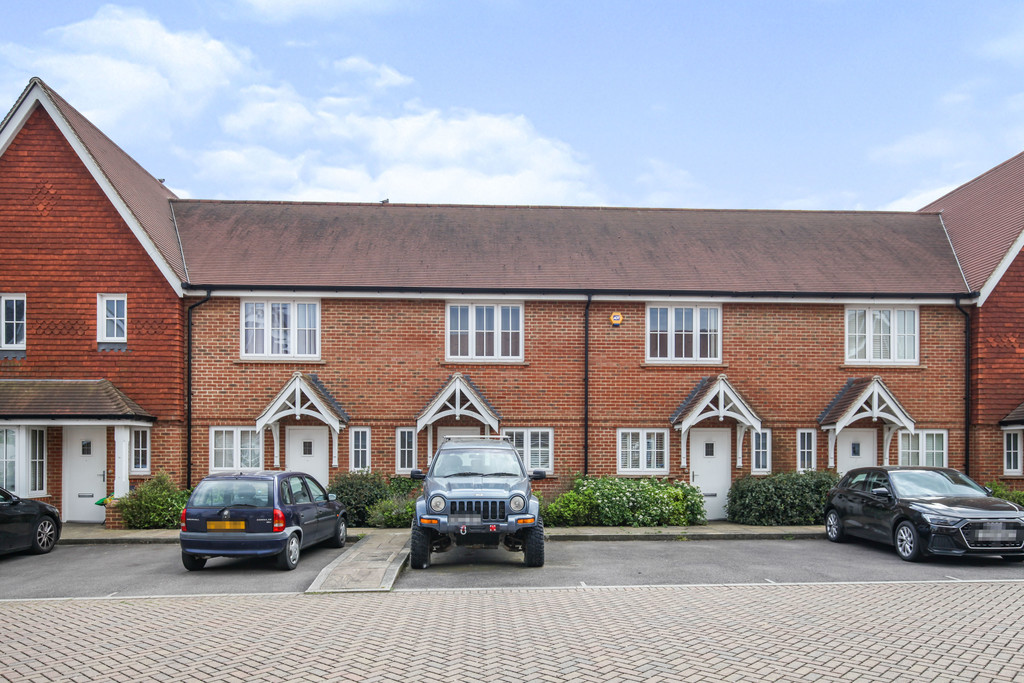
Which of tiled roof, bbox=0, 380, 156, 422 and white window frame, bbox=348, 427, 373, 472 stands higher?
tiled roof, bbox=0, 380, 156, 422

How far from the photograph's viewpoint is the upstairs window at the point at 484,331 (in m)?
18.2

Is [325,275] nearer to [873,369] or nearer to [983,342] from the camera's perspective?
[873,369]

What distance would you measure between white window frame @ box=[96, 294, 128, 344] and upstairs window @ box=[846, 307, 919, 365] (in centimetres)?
1652

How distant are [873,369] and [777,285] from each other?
303 centimetres

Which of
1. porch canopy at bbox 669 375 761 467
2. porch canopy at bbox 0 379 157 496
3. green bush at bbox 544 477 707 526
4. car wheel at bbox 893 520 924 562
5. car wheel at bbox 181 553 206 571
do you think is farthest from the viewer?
porch canopy at bbox 669 375 761 467

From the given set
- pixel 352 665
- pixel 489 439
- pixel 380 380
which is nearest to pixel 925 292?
pixel 489 439

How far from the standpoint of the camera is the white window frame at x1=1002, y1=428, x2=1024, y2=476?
1831 cm

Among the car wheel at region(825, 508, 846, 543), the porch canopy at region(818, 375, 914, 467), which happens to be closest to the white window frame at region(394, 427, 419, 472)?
the car wheel at region(825, 508, 846, 543)

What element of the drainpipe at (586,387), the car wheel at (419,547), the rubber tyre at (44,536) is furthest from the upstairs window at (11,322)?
the drainpipe at (586,387)

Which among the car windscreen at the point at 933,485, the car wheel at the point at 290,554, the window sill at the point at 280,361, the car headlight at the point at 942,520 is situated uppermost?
the window sill at the point at 280,361

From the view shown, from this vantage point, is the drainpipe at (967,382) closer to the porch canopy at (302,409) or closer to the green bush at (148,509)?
the porch canopy at (302,409)

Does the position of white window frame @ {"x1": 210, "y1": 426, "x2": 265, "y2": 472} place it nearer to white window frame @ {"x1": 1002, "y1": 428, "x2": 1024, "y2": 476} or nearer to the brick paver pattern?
the brick paver pattern

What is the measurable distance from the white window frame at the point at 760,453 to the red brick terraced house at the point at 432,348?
5cm

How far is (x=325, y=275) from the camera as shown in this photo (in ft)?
59.4
